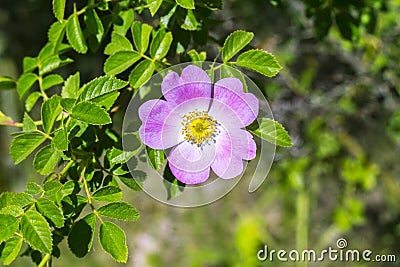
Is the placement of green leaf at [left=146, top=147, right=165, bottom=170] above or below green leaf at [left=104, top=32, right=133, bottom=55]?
below

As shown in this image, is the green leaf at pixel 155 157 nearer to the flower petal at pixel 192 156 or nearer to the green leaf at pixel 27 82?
the flower petal at pixel 192 156

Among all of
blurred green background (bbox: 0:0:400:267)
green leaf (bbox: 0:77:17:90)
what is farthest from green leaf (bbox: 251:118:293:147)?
blurred green background (bbox: 0:0:400:267)

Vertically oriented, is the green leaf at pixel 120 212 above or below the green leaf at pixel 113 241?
above

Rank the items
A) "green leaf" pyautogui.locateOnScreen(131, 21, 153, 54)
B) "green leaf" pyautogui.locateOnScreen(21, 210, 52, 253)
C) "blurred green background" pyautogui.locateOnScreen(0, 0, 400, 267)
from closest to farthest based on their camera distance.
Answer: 1. "green leaf" pyautogui.locateOnScreen(21, 210, 52, 253)
2. "green leaf" pyautogui.locateOnScreen(131, 21, 153, 54)
3. "blurred green background" pyautogui.locateOnScreen(0, 0, 400, 267)

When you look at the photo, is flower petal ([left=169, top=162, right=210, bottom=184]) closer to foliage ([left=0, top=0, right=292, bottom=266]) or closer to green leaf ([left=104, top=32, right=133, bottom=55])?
foliage ([left=0, top=0, right=292, bottom=266])

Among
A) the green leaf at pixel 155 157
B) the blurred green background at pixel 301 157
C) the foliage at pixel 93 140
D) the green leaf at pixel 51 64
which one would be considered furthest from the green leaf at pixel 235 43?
the blurred green background at pixel 301 157

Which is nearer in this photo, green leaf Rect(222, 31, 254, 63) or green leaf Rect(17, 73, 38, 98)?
green leaf Rect(222, 31, 254, 63)

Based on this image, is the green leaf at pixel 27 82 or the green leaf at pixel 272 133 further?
the green leaf at pixel 27 82
